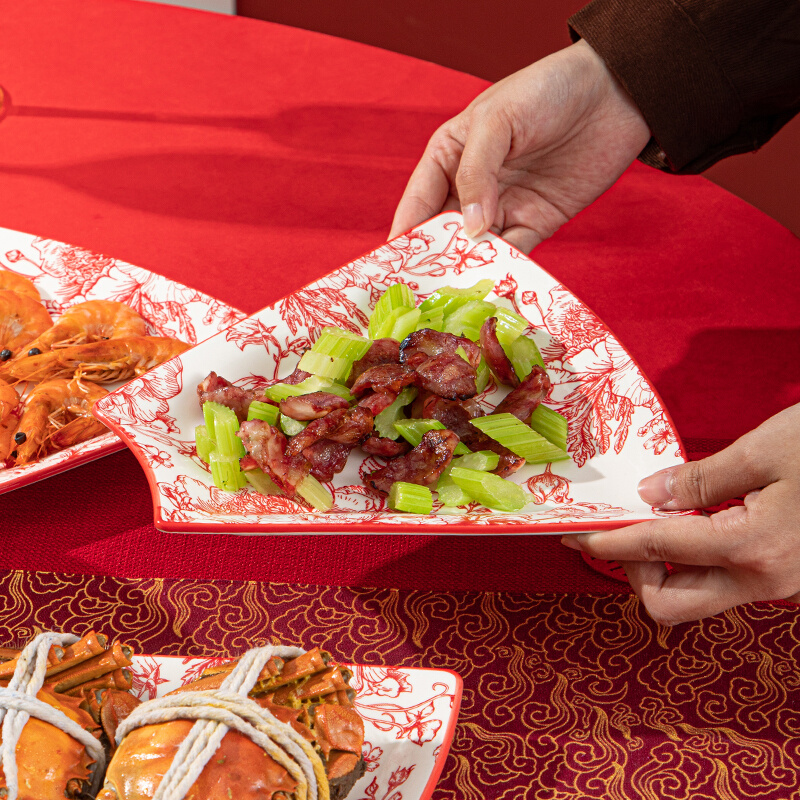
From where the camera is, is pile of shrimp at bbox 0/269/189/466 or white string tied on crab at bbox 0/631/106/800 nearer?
white string tied on crab at bbox 0/631/106/800

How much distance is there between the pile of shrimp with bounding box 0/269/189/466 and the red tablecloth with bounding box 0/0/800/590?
8cm

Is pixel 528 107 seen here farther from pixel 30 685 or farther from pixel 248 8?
pixel 248 8

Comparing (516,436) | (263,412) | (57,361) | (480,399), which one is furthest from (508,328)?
(57,361)

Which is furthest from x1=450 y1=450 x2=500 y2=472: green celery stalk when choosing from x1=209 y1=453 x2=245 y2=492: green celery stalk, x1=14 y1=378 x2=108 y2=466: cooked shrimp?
x1=14 y1=378 x2=108 y2=466: cooked shrimp

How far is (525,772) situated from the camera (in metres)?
0.91

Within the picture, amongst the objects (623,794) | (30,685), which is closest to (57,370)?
(30,685)

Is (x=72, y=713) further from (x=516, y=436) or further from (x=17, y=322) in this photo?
(x=17, y=322)

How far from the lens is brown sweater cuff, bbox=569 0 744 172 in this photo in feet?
5.32

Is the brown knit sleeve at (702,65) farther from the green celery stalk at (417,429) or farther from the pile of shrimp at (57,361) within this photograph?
the pile of shrimp at (57,361)

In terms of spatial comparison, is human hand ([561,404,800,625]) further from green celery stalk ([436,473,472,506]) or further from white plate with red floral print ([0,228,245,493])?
white plate with red floral print ([0,228,245,493])

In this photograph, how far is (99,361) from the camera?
1.46 meters

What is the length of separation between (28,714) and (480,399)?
92 centimetres

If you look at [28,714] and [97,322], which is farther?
[97,322]

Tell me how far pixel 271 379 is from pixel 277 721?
807 millimetres
